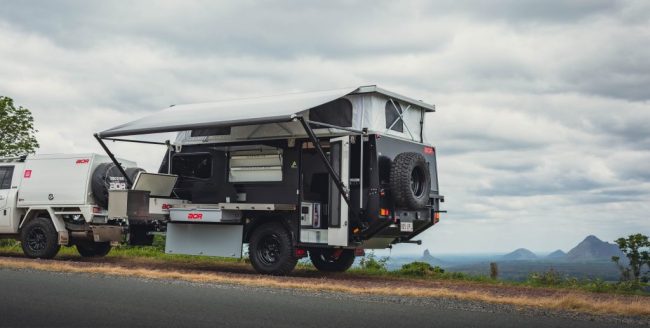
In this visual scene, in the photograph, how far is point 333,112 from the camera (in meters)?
14.2

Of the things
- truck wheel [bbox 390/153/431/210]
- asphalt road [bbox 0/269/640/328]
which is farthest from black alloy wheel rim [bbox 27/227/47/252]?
truck wheel [bbox 390/153/431/210]

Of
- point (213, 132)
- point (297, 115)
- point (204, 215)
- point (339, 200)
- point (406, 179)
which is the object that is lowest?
point (204, 215)

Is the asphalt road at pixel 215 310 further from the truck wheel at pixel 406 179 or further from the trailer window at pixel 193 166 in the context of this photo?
the trailer window at pixel 193 166

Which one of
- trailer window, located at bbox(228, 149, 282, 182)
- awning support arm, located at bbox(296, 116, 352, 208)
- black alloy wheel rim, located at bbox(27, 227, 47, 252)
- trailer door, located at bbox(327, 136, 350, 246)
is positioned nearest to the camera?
awning support arm, located at bbox(296, 116, 352, 208)

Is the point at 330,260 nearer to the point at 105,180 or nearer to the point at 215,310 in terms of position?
the point at 105,180

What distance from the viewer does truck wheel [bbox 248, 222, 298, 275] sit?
45.9 ft

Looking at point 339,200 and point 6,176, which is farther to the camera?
point 6,176

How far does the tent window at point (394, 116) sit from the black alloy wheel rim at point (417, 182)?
38.2 inches

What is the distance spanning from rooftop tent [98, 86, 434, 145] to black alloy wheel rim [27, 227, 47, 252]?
324 cm

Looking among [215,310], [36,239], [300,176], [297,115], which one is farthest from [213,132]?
[215,310]

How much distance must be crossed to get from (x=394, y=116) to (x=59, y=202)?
7956 mm

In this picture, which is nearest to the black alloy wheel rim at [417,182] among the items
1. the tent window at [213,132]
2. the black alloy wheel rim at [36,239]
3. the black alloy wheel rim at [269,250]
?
the black alloy wheel rim at [269,250]

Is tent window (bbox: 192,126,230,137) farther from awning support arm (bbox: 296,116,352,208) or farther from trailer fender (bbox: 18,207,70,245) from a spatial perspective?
trailer fender (bbox: 18,207,70,245)

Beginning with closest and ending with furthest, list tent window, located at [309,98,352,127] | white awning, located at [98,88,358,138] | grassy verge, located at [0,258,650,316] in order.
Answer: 1. grassy verge, located at [0,258,650,316]
2. white awning, located at [98,88,358,138]
3. tent window, located at [309,98,352,127]
